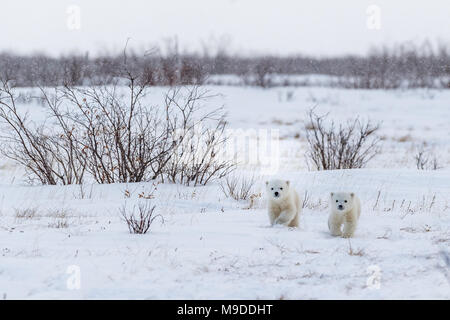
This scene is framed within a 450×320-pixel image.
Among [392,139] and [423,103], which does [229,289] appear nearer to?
[392,139]

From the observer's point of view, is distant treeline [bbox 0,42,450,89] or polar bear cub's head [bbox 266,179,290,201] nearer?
polar bear cub's head [bbox 266,179,290,201]

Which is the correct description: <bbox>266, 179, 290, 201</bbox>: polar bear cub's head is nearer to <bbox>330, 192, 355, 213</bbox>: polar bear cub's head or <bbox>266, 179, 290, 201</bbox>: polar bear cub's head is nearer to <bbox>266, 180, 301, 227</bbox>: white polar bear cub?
<bbox>266, 180, 301, 227</bbox>: white polar bear cub

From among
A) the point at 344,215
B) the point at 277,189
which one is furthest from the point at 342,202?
the point at 277,189

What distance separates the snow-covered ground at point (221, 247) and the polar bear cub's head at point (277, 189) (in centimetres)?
29

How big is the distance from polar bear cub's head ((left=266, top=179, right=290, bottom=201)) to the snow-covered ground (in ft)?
0.95

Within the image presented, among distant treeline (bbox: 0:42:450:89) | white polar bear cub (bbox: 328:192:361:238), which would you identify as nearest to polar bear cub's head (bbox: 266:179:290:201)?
white polar bear cub (bbox: 328:192:361:238)

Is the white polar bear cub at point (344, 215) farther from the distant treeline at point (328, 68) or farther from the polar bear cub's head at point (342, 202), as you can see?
the distant treeline at point (328, 68)

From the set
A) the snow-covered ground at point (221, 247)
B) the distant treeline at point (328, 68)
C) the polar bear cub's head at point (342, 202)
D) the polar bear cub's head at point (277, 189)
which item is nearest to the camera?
the snow-covered ground at point (221, 247)

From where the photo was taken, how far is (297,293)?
10.1 ft

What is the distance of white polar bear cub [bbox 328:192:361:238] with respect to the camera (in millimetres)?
4332

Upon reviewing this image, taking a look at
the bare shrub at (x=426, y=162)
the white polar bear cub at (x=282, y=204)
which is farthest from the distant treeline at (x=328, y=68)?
the white polar bear cub at (x=282, y=204)

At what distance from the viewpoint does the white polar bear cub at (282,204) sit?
15.3 feet

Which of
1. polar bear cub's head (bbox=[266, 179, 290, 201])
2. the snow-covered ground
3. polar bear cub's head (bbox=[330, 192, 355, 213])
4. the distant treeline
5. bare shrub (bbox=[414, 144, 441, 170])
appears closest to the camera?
the snow-covered ground
